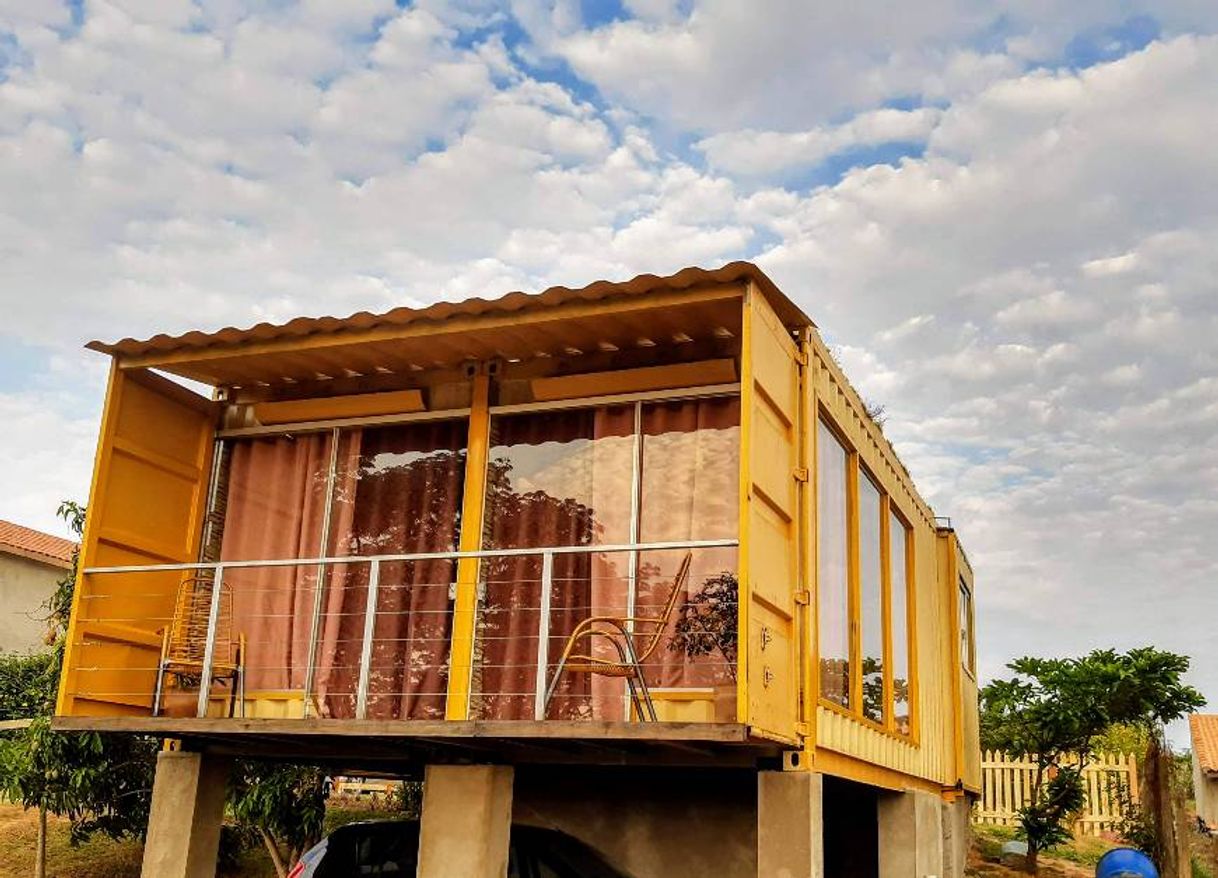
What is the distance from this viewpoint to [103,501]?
9.22 metres

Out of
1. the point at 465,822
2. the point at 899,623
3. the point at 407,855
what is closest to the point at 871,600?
the point at 899,623

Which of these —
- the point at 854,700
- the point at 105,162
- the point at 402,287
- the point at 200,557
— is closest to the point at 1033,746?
the point at 854,700

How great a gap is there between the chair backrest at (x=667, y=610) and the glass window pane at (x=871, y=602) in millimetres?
2065

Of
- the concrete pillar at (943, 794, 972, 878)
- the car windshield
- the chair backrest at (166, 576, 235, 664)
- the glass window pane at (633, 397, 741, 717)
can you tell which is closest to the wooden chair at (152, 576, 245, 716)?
the chair backrest at (166, 576, 235, 664)

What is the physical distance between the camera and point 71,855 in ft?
49.4

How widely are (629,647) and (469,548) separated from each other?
1982mm

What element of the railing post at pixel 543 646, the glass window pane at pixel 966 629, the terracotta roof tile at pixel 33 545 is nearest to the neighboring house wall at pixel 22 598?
the terracotta roof tile at pixel 33 545

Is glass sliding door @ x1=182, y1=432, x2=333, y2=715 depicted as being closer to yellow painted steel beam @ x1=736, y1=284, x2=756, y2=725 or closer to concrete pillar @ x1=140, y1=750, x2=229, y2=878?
concrete pillar @ x1=140, y1=750, x2=229, y2=878

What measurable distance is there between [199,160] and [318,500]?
4763mm

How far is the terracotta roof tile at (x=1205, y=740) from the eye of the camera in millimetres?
30203

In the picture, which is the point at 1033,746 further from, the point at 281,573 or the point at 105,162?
the point at 105,162

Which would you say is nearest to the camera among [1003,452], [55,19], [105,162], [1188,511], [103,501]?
[103,501]

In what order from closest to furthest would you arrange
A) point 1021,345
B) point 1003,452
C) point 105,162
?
point 105,162 → point 1021,345 → point 1003,452

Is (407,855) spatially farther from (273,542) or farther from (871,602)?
(871,602)
